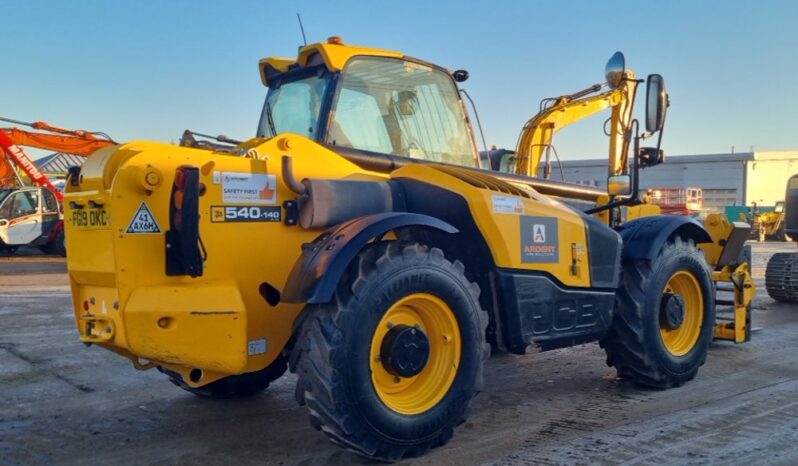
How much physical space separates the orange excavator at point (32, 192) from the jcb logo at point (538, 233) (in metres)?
19.1

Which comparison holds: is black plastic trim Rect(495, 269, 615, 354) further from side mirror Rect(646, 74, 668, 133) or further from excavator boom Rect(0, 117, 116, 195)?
excavator boom Rect(0, 117, 116, 195)

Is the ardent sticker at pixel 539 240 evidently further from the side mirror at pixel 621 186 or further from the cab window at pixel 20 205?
the cab window at pixel 20 205

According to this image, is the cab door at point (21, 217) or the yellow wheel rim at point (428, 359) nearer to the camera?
the yellow wheel rim at point (428, 359)

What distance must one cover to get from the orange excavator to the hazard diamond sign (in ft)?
62.6

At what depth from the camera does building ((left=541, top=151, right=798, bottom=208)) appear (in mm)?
47594

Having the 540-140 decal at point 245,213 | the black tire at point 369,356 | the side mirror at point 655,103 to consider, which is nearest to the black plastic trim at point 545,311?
the black tire at point 369,356

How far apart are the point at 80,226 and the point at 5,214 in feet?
64.4

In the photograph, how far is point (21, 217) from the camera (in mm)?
21922

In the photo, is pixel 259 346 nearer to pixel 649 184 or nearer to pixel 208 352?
pixel 208 352

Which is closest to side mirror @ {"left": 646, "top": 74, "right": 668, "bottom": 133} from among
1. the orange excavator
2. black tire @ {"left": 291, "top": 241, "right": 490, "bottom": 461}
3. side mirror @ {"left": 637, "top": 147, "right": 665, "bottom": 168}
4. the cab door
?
side mirror @ {"left": 637, "top": 147, "right": 665, "bottom": 168}

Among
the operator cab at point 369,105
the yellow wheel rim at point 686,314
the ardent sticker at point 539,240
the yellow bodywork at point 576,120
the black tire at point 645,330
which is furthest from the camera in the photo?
the yellow bodywork at point 576,120

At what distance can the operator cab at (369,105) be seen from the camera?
17.0 ft

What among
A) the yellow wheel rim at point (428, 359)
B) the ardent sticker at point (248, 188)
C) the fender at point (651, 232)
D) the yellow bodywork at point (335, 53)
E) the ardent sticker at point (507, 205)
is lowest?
the yellow wheel rim at point (428, 359)

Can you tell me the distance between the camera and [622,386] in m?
6.30
